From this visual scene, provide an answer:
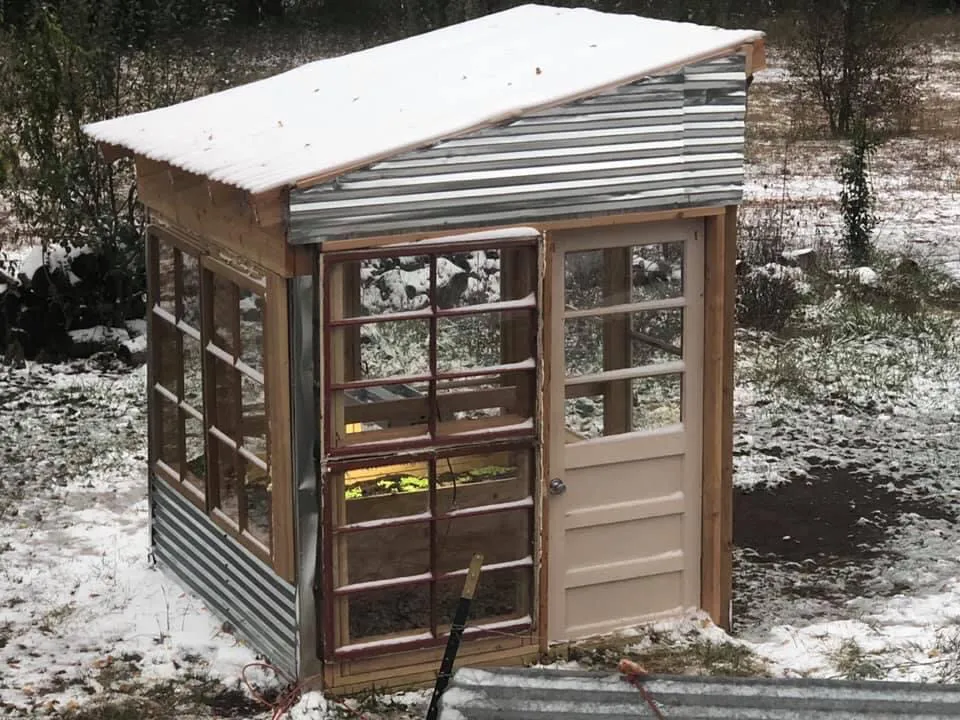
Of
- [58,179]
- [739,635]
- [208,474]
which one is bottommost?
[739,635]

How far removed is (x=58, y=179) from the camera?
1232 cm

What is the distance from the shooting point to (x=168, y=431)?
25.5ft

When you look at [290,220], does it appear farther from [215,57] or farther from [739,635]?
[215,57]

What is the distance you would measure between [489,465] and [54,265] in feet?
21.1

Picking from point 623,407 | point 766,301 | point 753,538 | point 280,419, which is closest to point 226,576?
point 280,419

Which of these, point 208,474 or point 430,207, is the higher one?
point 430,207

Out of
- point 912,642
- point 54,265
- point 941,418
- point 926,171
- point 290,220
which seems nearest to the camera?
point 290,220

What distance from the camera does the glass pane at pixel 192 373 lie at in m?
7.22

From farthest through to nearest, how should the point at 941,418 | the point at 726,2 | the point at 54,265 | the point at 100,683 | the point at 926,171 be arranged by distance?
the point at 726,2
the point at 926,171
the point at 54,265
the point at 941,418
the point at 100,683

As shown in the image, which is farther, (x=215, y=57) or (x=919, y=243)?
(x=215, y=57)

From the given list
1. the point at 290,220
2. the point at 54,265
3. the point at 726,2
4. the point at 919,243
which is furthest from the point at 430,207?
the point at 726,2

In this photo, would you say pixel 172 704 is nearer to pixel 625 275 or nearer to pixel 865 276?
pixel 625 275

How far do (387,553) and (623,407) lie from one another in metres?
1.29

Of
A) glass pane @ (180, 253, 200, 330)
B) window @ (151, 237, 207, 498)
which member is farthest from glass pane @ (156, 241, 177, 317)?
glass pane @ (180, 253, 200, 330)
